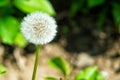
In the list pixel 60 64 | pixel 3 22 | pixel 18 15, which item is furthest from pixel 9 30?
pixel 60 64

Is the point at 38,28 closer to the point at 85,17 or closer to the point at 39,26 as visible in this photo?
the point at 39,26

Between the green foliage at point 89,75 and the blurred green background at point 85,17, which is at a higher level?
the blurred green background at point 85,17

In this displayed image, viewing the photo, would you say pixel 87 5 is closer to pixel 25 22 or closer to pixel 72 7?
pixel 72 7

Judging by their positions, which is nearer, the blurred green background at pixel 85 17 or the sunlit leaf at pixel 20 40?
the sunlit leaf at pixel 20 40

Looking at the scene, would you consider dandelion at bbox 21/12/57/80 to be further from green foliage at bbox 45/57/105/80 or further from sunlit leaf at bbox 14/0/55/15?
sunlit leaf at bbox 14/0/55/15

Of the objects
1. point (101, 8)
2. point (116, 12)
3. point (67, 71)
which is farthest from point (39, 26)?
point (101, 8)

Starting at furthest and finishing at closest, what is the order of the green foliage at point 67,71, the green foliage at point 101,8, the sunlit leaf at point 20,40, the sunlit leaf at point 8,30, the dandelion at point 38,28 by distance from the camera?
the green foliage at point 101,8
the sunlit leaf at point 20,40
the sunlit leaf at point 8,30
the green foliage at point 67,71
the dandelion at point 38,28

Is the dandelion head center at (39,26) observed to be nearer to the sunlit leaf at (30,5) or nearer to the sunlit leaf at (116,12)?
the sunlit leaf at (30,5)

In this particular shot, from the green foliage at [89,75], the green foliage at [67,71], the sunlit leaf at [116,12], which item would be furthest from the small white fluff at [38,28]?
Result: the sunlit leaf at [116,12]

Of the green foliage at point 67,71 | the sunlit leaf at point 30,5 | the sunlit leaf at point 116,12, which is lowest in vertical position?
the green foliage at point 67,71
